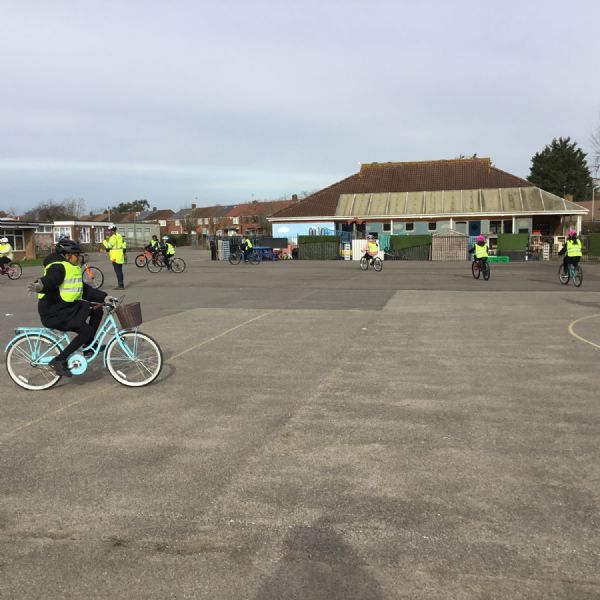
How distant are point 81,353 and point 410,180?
44.0 m

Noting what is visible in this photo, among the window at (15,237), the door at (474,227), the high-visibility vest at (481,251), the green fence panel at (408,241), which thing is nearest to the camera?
the high-visibility vest at (481,251)

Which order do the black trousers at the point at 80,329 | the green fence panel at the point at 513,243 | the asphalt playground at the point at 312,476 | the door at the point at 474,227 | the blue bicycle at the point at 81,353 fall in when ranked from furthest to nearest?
the door at the point at 474,227
the green fence panel at the point at 513,243
the blue bicycle at the point at 81,353
the black trousers at the point at 80,329
the asphalt playground at the point at 312,476

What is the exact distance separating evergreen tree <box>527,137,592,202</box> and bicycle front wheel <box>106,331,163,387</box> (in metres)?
74.4

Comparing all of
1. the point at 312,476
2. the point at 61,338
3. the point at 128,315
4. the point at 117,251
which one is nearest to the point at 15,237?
the point at 117,251

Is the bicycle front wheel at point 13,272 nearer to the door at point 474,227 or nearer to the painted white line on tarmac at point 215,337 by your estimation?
the painted white line on tarmac at point 215,337

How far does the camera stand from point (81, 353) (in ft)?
19.7

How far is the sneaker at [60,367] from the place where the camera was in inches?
234

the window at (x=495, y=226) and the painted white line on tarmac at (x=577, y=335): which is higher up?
the window at (x=495, y=226)

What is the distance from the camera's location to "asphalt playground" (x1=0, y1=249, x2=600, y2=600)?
2773mm

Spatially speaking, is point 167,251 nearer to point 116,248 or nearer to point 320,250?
point 116,248

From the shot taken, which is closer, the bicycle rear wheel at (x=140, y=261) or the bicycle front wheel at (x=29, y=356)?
the bicycle front wheel at (x=29, y=356)

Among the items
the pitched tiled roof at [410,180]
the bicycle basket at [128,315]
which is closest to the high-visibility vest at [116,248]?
the bicycle basket at [128,315]

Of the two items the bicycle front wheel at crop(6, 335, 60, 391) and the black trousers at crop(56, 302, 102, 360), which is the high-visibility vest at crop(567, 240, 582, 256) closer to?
the black trousers at crop(56, 302, 102, 360)

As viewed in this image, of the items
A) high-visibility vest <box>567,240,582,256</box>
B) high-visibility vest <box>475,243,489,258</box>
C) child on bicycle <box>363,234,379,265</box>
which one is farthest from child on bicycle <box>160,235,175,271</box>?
high-visibility vest <box>567,240,582,256</box>
